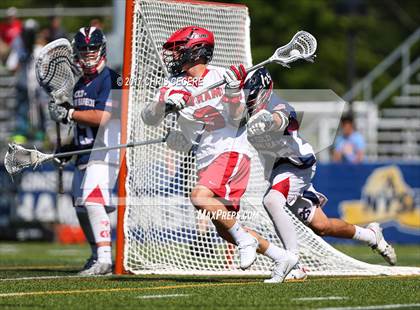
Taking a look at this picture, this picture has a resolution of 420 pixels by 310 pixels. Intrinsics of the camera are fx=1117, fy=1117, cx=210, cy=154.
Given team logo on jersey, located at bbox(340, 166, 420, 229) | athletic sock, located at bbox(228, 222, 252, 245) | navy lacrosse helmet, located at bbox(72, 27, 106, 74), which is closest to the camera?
athletic sock, located at bbox(228, 222, 252, 245)

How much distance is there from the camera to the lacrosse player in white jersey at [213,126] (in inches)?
280

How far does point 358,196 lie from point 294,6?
57.2ft

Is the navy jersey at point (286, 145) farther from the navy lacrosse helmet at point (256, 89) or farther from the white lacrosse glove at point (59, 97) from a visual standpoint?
the white lacrosse glove at point (59, 97)

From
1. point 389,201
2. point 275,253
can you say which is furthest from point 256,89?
point 389,201

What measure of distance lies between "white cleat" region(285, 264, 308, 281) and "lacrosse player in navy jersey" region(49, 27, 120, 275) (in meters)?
1.51

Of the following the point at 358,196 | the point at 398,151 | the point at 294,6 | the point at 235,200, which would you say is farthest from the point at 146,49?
the point at 294,6

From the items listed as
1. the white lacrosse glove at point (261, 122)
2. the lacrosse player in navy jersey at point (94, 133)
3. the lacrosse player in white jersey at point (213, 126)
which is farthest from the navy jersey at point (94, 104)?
the white lacrosse glove at point (261, 122)

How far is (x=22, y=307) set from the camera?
230 inches

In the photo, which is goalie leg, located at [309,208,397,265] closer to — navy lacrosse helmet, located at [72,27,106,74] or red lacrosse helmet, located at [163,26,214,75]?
red lacrosse helmet, located at [163,26,214,75]

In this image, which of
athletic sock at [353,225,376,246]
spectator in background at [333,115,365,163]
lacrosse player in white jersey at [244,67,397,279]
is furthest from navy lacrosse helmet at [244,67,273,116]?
spectator in background at [333,115,365,163]

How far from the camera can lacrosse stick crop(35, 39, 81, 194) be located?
8.55m

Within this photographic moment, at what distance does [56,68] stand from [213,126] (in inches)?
73.7

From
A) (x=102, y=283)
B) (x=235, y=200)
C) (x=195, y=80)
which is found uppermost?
(x=195, y=80)

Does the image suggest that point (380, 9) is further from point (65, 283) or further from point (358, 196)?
point (65, 283)
